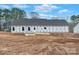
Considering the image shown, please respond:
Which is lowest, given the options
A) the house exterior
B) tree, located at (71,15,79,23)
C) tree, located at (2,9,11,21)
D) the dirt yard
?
the dirt yard

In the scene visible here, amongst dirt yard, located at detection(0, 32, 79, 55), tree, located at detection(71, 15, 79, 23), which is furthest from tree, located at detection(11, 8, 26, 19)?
tree, located at detection(71, 15, 79, 23)

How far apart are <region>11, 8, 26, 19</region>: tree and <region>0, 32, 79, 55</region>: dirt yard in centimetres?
15

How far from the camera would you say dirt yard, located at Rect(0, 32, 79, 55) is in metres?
3.38

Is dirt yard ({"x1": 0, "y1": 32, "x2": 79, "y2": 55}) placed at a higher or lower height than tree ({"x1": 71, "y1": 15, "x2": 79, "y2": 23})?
lower

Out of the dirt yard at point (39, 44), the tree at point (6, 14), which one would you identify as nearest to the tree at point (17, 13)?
the tree at point (6, 14)

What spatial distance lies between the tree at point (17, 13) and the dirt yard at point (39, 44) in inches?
6.1

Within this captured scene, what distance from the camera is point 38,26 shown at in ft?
11.1

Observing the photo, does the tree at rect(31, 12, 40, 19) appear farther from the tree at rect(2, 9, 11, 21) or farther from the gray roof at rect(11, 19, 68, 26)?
the tree at rect(2, 9, 11, 21)

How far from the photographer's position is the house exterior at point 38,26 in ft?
11.1

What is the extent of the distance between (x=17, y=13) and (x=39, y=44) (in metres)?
0.33

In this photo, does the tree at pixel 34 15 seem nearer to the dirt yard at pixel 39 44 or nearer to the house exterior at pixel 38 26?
the house exterior at pixel 38 26

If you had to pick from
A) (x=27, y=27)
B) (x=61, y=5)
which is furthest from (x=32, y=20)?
(x=61, y=5)

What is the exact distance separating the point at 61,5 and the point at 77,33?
10.9 inches

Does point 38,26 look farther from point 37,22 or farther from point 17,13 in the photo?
point 17,13
